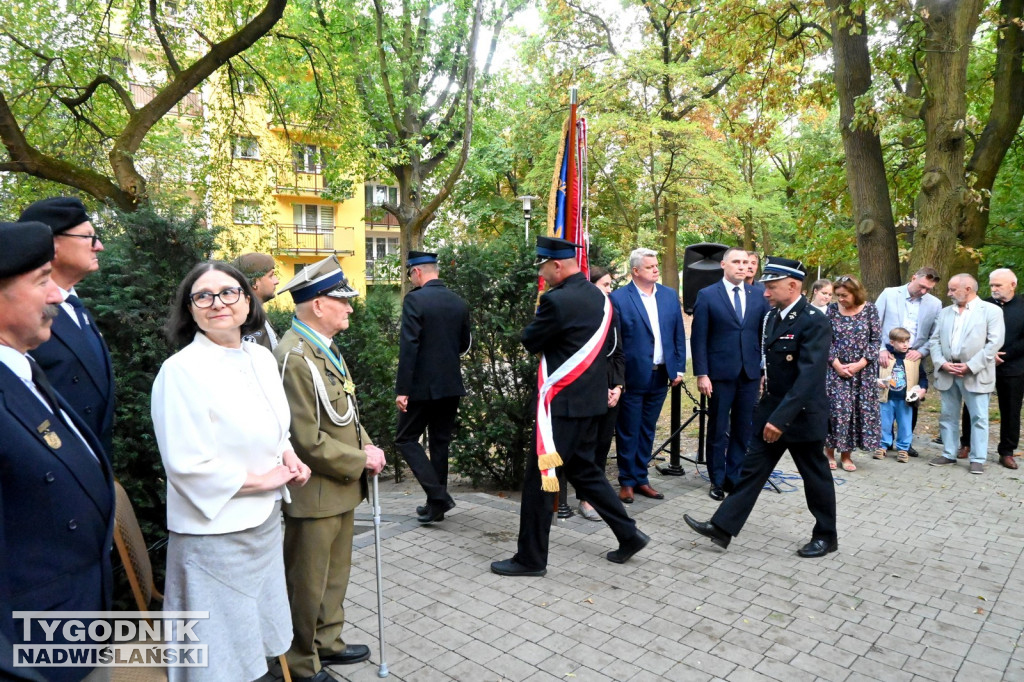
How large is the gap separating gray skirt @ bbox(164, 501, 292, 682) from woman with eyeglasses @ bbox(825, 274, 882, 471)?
6.35m

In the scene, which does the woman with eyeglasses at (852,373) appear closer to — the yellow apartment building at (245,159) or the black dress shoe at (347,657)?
the black dress shoe at (347,657)

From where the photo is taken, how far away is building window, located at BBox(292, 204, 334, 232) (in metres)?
38.9

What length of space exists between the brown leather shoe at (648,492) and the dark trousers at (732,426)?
58cm

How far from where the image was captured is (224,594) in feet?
8.40

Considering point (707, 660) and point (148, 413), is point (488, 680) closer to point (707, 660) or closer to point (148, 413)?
point (707, 660)

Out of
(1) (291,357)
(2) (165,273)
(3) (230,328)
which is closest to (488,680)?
(1) (291,357)

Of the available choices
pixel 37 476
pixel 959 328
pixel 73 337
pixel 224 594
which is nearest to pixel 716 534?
pixel 224 594

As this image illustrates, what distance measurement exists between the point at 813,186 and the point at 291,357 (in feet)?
53.8

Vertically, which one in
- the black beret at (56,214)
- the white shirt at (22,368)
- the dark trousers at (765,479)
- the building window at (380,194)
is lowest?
the dark trousers at (765,479)

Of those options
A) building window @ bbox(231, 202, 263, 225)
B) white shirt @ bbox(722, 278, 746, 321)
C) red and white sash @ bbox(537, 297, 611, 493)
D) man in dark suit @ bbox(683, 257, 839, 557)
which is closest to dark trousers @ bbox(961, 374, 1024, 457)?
white shirt @ bbox(722, 278, 746, 321)

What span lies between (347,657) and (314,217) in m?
38.4

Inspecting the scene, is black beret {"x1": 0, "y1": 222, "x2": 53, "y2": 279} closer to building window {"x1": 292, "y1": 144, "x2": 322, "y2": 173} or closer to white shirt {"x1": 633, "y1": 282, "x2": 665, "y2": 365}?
white shirt {"x1": 633, "y1": 282, "x2": 665, "y2": 365}

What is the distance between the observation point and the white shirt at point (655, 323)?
21.4 ft

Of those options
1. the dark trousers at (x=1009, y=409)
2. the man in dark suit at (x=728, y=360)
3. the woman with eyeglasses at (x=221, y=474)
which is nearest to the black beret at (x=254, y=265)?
the woman with eyeglasses at (x=221, y=474)
